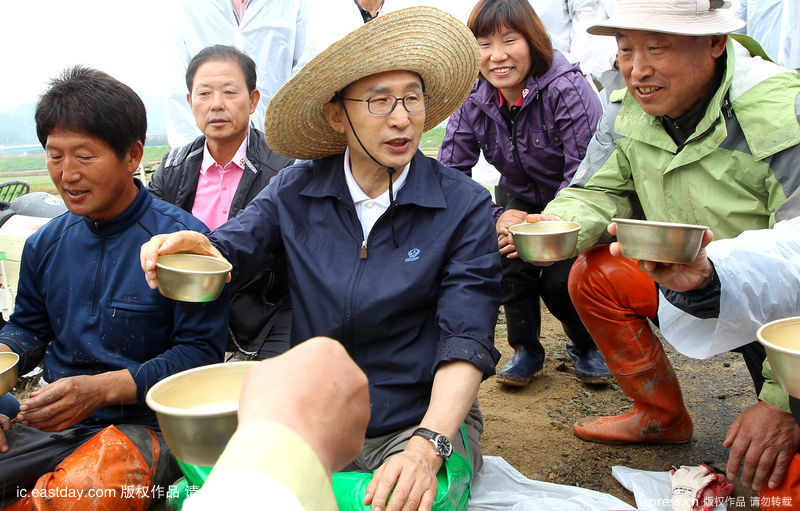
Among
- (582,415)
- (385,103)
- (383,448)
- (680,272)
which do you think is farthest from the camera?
(582,415)

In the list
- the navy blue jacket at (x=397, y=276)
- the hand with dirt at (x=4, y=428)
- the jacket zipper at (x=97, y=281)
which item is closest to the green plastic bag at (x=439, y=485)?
the navy blue jacket at (x=397, y=276)

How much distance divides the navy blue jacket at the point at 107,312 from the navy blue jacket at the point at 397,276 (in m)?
0.29

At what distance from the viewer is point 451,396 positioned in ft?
6.59

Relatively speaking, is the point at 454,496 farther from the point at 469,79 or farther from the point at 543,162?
the point at 543,162

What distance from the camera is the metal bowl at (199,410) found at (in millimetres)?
1336

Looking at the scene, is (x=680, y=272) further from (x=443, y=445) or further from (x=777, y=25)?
(x=777, y=25)

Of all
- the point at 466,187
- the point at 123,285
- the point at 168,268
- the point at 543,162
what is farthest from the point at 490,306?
the point at 543,162

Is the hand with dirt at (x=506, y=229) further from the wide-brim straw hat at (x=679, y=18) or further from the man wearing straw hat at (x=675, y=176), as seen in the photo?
the wide-brim straw hat at (x=679, y=18)

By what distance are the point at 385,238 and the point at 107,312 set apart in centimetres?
106

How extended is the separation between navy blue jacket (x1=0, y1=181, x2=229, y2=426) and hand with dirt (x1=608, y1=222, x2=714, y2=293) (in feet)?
4.86

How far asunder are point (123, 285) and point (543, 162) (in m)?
2.31

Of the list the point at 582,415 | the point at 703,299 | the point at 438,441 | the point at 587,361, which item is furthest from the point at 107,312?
the point at 587,361

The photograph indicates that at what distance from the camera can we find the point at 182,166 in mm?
3469

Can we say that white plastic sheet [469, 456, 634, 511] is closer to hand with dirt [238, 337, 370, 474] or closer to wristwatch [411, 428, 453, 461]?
wristwatch [411, 428, 453, 461]
